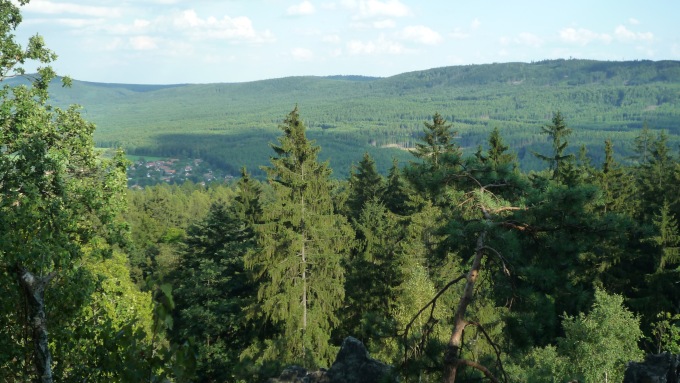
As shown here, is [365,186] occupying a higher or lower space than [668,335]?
higher

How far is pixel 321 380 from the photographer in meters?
12.4

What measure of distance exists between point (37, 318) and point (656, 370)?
32.0 ft

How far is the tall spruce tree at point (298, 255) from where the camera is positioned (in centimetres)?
2475

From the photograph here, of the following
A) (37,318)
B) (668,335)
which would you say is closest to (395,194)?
(668,335)

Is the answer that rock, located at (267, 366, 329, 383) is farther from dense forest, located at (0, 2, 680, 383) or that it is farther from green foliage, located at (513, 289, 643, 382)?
green foliage, located at (513, 289, 643, 382)

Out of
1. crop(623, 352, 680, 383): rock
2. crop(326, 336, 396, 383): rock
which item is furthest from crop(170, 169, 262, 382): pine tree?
crop(623, 352, 680, 383): rock

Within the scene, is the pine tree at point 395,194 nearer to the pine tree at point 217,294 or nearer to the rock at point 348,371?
the pine tree at point 217,294

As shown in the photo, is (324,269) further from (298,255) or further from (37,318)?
(37,318)

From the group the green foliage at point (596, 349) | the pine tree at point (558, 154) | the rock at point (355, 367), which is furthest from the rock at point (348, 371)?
the pine tree at point (558, 154)

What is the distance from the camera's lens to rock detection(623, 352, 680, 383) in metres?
9.23

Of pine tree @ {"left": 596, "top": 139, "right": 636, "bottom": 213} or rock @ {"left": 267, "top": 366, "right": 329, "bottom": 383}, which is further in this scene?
pine tree @ {"left": 596, "top": 139, "right": 636, "bottom": 213}

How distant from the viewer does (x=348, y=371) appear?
39.5 feet

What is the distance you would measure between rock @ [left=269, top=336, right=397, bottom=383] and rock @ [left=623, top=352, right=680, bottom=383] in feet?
15.5

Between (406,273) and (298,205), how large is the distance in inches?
254
